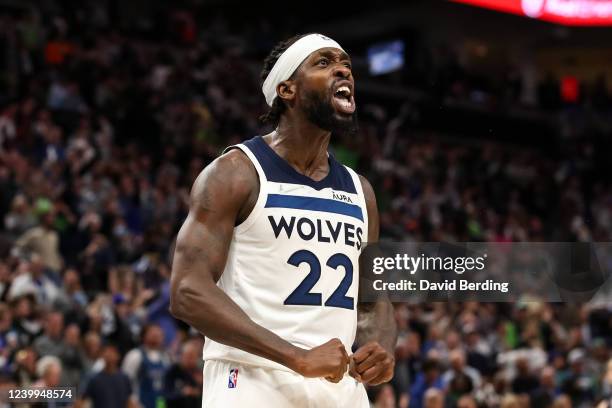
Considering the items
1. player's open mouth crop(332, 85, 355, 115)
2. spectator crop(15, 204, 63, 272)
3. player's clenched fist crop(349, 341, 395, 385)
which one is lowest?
player's clenched fist crop(349, 341, 395, 385)

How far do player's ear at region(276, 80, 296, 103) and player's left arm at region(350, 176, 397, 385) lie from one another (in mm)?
493

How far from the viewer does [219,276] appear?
13.6ft

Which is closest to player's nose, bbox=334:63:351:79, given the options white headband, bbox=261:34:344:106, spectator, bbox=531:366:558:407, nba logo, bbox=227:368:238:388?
white headband, bbox=261:34:344:106

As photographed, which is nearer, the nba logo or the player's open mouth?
the nba logo

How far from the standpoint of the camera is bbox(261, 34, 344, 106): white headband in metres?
4.41

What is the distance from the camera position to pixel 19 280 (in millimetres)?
11047

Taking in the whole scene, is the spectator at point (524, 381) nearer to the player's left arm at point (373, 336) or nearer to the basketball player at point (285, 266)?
the player's left arm at point (373, 336)

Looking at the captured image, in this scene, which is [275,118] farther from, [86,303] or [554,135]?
[554,135]

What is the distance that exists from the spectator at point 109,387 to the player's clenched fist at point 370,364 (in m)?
5.64

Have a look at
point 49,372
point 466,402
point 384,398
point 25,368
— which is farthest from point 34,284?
point 466,402

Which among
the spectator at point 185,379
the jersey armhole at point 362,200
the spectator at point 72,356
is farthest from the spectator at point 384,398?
the jersey armhole at point 362,200

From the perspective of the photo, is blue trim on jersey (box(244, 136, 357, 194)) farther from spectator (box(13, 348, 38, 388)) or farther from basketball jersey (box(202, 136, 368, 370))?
spectator (box(13, 348, 38, 388))

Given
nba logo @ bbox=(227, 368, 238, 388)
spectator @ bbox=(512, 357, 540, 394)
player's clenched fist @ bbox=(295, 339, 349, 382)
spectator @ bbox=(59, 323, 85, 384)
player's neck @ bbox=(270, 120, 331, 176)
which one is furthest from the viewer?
spectator @ bbox=(512, 357, 540, 394)

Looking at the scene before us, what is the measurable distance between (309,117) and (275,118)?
0.80ft
